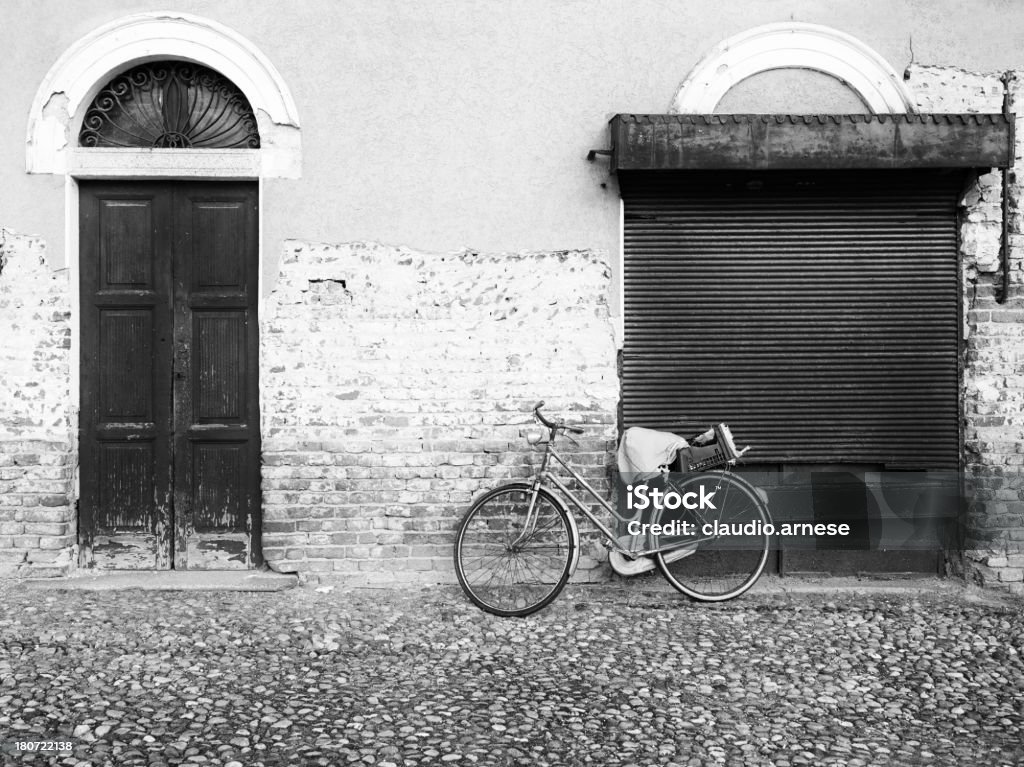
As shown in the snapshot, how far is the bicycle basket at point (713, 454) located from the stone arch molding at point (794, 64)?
1.99m

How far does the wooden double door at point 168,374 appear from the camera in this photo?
5629mm

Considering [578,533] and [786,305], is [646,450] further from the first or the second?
[786,305]

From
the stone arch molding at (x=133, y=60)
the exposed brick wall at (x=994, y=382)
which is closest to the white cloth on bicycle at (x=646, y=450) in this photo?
the exposed brick wall at (x=994, y=382)

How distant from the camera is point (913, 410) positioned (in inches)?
226

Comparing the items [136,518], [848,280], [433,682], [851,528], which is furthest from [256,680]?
[848,280]

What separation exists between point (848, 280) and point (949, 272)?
2.13 ft

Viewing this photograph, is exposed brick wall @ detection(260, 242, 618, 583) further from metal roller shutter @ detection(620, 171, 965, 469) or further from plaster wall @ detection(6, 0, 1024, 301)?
metal roller shutter @ detection(620, 171, 965, 469)

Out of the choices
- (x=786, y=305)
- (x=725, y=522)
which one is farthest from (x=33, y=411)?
(x=786, y=305)

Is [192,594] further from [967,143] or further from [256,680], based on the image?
[967,143]

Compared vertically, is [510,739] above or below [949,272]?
below

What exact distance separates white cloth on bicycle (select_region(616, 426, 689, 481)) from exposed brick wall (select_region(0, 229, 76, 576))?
3370 millimetres

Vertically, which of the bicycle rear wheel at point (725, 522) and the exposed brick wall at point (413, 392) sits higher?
the exposed brick wall at point (413, 392)

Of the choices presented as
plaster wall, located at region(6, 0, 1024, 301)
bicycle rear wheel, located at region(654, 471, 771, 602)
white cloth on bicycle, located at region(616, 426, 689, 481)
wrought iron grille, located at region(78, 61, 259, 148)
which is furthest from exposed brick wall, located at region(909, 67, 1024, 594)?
wrought iron grille, located at region(78, 61, 259, 148)

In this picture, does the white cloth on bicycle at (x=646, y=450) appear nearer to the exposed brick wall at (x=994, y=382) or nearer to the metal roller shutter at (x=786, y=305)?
the metal roller shutter at (x=786, y=305)
